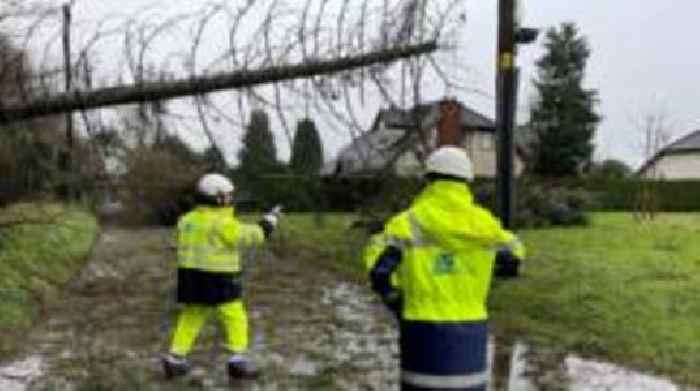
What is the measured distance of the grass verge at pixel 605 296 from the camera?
10.7 m

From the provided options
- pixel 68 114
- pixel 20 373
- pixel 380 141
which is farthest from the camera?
pixel 20 373

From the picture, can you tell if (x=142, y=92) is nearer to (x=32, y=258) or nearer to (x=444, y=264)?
(x=444, y=264)

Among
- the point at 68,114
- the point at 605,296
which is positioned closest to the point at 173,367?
the point at 68,114

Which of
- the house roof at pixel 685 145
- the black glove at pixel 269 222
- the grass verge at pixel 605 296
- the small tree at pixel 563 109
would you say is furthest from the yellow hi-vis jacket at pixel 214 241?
the house roof at pixel 685 145

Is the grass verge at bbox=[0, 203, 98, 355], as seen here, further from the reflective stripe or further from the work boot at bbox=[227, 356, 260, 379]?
the reflective stripe

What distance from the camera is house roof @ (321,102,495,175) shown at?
24.2 ft

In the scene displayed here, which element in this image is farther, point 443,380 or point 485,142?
point 485,142

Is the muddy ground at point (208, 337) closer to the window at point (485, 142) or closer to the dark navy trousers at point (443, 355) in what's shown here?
the dark navy trousers at point (443, 355)

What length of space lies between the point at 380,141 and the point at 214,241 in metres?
1.84

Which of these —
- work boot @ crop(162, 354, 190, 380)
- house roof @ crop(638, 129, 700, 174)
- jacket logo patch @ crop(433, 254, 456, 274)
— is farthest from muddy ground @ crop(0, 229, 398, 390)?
house roof @ crop(638, 129, 700, 174)

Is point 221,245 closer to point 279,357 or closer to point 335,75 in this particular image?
point 279,357

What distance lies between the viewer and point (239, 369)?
926cm

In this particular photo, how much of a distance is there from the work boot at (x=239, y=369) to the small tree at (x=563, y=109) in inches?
1707

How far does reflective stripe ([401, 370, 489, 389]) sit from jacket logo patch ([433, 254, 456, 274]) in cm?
53
